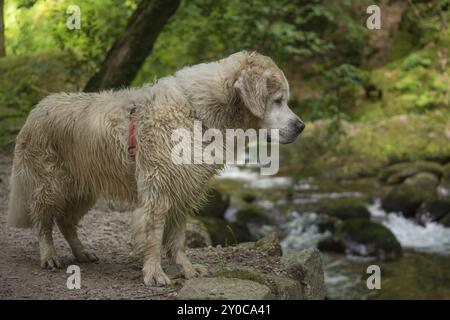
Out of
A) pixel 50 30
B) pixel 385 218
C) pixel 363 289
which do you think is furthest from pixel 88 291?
pixel 385 218

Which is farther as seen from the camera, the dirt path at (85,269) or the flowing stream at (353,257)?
the flowing stream at (353,257)

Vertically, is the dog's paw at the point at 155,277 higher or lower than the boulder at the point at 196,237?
higher

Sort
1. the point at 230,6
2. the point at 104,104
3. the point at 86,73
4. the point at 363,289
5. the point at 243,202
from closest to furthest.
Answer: the point at 104,104 < the point at 363,289 < the point at 230,6 < the point at 86,73 < the point at 243,202

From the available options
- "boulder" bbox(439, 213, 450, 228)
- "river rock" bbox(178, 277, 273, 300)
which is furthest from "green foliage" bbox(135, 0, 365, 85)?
"river rock" bbox(178, 277, 273, 300)

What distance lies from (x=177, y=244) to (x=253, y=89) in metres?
1.53

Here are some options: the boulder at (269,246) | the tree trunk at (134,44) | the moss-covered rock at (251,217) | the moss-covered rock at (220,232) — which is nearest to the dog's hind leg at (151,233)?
the boulder at (269,246)

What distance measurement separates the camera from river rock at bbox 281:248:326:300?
6309mm

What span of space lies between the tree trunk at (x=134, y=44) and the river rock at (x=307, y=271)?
4630 mm

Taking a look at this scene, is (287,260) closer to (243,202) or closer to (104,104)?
(104,104)

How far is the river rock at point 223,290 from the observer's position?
490 cm

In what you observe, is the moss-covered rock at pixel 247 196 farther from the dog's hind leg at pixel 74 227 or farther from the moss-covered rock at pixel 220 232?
the dog's hind leg at pixel 74 227

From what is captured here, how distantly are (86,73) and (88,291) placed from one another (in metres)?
7.00

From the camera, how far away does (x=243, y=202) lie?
14.5 meters

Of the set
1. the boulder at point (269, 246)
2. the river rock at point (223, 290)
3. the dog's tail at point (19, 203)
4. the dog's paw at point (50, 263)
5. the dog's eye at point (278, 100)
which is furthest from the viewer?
the boulder at point (269, 246)
